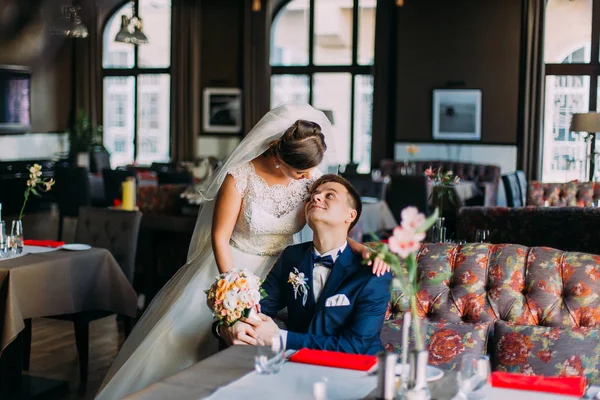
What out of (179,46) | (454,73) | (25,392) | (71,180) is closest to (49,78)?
(179,46)

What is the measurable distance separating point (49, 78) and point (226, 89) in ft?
11.1

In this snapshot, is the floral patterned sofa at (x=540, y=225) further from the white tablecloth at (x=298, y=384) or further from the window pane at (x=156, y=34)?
the window pane at (x=156, y=34)

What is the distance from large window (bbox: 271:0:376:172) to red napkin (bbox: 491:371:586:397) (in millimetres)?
11359

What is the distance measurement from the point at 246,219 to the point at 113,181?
7.04 metres

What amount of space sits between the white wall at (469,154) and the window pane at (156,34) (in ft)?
16.3

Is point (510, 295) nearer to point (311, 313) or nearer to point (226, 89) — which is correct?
point (311, 313)

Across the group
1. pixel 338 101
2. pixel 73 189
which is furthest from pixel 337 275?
pixel 338 101

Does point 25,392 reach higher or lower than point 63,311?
lower

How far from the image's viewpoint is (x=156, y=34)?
15.4 m

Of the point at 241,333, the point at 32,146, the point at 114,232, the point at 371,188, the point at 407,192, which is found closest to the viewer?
the point at 241,333

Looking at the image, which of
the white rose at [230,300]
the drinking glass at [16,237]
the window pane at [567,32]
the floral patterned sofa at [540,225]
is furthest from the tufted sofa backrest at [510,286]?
the window pane at [567,32]

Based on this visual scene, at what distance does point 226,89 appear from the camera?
1465cm

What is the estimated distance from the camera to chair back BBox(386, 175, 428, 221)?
9.85 metres

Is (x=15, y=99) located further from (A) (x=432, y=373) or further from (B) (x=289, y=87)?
(A) (x=432, y=373)
